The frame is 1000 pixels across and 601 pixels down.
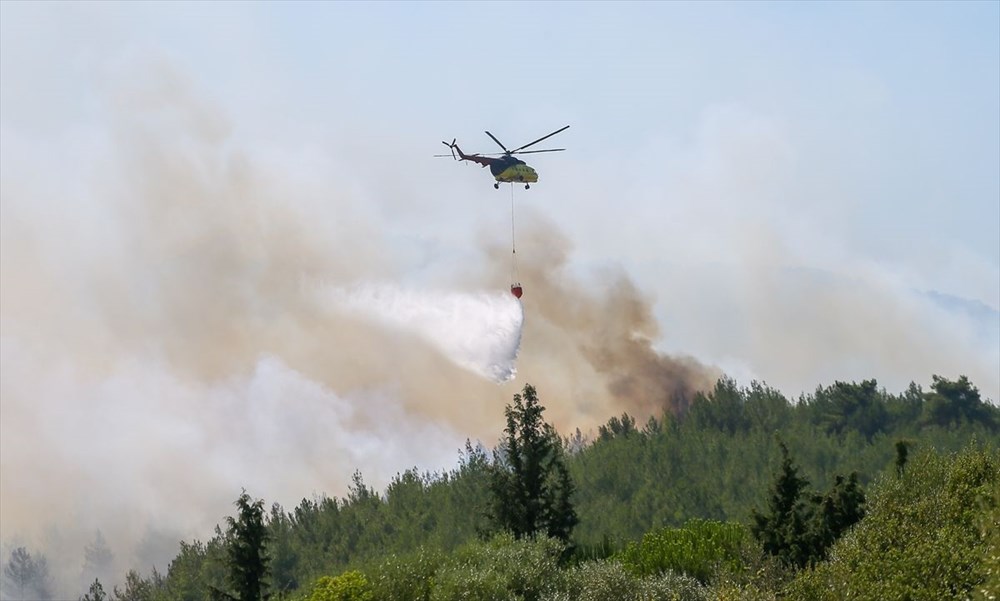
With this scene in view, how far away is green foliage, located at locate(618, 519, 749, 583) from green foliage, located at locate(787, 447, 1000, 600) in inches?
769

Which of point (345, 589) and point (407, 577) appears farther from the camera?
point (345, 589)

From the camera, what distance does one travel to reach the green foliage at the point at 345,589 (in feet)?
324

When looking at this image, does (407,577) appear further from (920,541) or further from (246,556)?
(920,541)

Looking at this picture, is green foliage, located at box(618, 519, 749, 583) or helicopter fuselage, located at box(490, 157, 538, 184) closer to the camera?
green foliage, located at box(618, 519, 749, 583)

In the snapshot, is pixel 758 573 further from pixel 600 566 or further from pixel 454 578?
pixel 454 578

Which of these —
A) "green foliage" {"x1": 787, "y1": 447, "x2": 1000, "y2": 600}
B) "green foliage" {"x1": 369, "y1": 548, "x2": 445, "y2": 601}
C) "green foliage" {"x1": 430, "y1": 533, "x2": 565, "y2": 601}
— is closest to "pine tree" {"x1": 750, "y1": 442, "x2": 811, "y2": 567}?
"green foliage" {"x1": 430, "y1": 533, "x2": 565, "y2": 601}

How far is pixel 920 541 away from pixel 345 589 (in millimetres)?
46539

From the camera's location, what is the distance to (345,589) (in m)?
99.8

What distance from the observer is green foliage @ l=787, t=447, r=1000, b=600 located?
60.9 meters

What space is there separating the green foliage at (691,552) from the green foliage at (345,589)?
19.0m

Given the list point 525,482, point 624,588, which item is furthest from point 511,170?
point 624,588

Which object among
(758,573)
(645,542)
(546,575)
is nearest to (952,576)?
(758,573)

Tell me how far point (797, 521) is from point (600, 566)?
2125 centimetres

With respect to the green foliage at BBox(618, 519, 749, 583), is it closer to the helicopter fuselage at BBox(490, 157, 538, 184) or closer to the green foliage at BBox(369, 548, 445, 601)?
the green foliage at BBox(369, 548, 445, 601)
